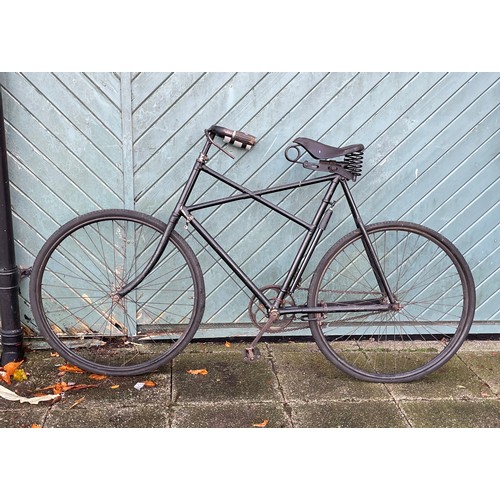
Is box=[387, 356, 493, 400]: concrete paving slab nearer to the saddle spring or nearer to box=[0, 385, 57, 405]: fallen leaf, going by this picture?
the saddle spring

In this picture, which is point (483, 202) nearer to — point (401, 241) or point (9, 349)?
point (401, 241)

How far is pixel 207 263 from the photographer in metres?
4.34

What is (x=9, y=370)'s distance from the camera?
13.0ft

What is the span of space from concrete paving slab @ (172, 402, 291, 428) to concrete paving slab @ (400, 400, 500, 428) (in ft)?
2.60

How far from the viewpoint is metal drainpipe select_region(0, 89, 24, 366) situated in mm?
3877

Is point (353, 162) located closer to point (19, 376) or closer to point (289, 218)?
point (289, 218)

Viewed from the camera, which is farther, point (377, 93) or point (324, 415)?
point (377, 93)

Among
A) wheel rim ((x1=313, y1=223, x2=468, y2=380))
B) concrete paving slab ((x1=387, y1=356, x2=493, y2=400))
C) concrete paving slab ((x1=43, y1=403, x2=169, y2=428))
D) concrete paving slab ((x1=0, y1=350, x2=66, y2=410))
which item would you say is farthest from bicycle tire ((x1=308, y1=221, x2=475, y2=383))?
concrete paving slab ((x1=0, y1=350, x2=66, y2=410))

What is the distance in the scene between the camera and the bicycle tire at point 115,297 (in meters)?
4.24

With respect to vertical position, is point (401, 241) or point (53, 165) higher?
point (53, 165)

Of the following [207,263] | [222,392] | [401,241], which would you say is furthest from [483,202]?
[222,392]

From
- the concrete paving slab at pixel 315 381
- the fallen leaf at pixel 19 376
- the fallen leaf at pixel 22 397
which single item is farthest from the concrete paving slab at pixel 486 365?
the fallen leaf at pixel 19 376

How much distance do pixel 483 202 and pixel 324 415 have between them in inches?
79.2

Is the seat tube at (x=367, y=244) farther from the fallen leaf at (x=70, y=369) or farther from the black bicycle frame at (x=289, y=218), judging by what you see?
the fallen leaf at (x=70, y=369)
